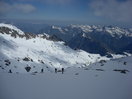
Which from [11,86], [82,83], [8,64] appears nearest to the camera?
[11,86]

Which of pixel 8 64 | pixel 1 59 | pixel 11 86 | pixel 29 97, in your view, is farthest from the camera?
pixel 1 59

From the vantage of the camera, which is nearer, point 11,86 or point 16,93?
point 16,93

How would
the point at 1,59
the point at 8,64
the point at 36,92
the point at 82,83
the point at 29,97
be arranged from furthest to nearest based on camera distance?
the point at 1,59
the point at 8,64
the point at 82,83
the point at 36,92
the point at 29,97

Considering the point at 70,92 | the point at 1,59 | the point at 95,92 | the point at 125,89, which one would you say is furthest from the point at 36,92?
the point at 1,59

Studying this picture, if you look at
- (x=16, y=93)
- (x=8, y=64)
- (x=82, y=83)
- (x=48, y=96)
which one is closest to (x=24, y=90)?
(x=16, y=93)

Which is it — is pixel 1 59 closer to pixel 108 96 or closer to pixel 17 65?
pixel 17 65

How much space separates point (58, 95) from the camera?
51.7 ft

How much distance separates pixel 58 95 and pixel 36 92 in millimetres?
1907

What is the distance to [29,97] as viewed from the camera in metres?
15.1

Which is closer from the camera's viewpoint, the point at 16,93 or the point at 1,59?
the point at 16,93

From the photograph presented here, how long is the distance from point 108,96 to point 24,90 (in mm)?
6974

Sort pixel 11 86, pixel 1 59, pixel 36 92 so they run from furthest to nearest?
1. pixel 1 59
2. pixel 11 86
3. pixel 36 92

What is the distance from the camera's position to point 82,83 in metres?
19.6

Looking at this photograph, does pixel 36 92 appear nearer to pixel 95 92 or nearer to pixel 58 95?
pixel 58 95
